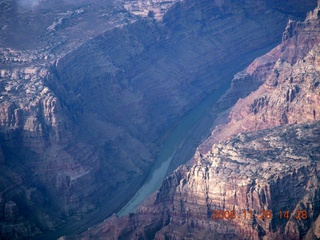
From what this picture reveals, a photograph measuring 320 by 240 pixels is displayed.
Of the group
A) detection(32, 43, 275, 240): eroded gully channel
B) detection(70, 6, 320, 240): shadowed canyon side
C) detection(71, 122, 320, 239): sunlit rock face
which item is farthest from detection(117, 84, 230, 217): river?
detection(71, 122, 320, 239): sunlit rock face

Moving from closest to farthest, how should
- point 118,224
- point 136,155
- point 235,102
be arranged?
point 118,224 < point 136,155 < point 235,102

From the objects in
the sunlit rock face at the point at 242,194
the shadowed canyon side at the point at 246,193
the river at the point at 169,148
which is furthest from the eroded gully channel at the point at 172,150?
the shadowed canyon side at the point at 246,193

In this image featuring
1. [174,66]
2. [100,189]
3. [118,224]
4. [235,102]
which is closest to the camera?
[118,224]

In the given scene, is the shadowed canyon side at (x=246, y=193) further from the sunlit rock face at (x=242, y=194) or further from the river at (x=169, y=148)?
the river at (x=169, y=148)

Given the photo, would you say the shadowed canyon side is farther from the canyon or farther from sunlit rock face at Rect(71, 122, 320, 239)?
the canyon

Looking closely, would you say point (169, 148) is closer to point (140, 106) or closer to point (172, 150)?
point (172, 150)

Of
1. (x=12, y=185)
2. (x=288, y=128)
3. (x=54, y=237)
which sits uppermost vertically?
(x=288, y=128)

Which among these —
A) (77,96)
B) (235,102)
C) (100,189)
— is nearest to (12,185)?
(100,189)

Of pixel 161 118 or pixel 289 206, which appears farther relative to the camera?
pixel 161 118

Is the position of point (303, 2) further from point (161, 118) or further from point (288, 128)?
point (288, 128)
